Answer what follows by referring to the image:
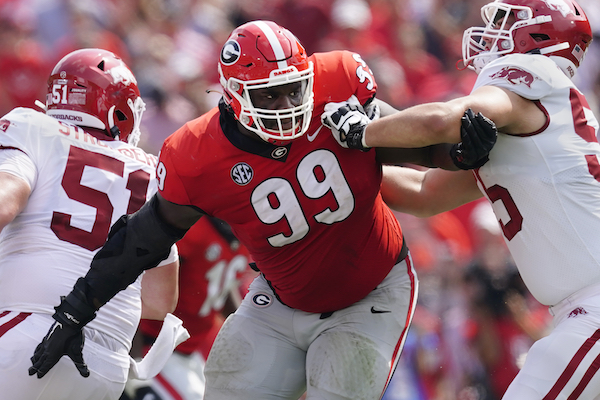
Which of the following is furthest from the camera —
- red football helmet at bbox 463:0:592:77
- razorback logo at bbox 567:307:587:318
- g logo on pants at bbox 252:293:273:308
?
g logo on pants at bbox 252:293:273:308

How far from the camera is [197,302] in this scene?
4.09 m

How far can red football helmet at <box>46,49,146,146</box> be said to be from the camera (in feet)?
10.3

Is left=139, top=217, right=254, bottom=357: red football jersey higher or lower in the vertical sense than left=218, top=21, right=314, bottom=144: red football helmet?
lower

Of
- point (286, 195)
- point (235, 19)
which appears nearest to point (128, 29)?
point (235, 19)

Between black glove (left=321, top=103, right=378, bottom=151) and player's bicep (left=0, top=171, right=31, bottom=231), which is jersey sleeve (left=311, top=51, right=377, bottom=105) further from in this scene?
player's bicep (left=0, top=171, right=31, bottom=231)

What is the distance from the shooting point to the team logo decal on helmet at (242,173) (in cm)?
252

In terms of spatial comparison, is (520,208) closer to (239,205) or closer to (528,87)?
(528,87)

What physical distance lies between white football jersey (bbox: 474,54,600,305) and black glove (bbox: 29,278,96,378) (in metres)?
1.61

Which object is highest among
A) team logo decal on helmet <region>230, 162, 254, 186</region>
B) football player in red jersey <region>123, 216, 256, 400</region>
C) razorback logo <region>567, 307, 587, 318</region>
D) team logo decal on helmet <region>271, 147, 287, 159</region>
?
team logo decal on helmet <region>271, 147, 287, 159</region>

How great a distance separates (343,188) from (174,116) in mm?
2752

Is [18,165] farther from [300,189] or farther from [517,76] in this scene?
[517,76]

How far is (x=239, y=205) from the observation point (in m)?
2.56

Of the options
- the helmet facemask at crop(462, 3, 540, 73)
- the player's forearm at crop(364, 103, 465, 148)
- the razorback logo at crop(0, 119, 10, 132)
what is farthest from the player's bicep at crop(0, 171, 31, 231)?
the helmet facemask at crop(462, 3, 540, 73)

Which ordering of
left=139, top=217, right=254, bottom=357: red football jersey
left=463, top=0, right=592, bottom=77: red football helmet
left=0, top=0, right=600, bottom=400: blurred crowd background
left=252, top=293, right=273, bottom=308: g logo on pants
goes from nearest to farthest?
left=463, top=0, right=592, bottom=77: red football helmet → left=252, top=293, right=273, bottom=308: g logo on pants → left=139, top=217, right=254, bottom=357: red football jersey → left=0, top=0, right=600, bottom=400: blurred crowd background
